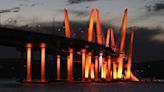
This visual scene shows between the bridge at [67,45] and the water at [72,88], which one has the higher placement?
the bridge at [67,45]

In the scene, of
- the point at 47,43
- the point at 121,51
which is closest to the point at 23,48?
the point at 47,43

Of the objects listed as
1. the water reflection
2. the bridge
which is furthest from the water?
the bridge

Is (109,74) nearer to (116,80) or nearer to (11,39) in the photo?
(116,80)

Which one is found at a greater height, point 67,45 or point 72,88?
point 67,45

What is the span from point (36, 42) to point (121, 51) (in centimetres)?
3780

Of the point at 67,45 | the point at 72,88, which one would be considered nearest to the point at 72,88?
the point at 72,88

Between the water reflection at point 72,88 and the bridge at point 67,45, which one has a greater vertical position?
the bridge at point 67,45

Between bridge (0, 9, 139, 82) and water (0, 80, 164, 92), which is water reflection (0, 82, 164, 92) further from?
bridge (0, 9, 139, 82)

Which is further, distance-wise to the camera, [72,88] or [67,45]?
[67,45]

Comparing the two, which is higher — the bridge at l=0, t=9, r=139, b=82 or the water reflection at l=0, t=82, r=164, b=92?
the bridge at l=0, t=9, r=139, b=82

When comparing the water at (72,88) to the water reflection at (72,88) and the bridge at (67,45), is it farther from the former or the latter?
the bridge at (67,45)

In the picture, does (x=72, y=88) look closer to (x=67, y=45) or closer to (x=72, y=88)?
(x=72, y=88)

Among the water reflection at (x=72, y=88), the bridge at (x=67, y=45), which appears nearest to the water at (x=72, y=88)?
the water reflection at (x=72, y=88)

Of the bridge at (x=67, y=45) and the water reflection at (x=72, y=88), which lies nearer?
the water reflection at (x=72, y=88)
